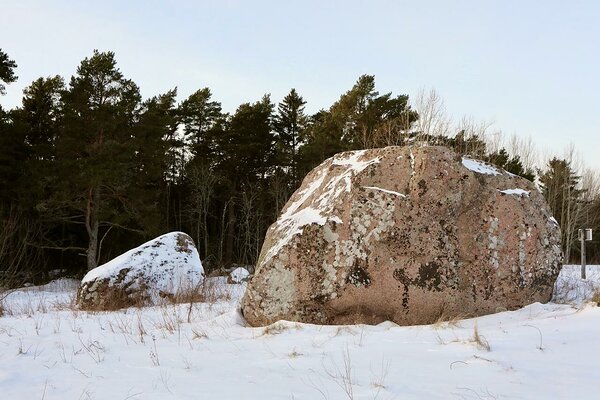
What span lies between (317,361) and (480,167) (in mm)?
3638

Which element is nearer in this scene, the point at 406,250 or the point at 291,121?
the point at 406,250

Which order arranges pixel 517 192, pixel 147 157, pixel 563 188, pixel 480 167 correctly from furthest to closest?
pixel 563 188
pixel 147 157
pixel 480 167
pixel 517 192

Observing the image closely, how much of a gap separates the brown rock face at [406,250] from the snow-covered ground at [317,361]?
1.08 feet

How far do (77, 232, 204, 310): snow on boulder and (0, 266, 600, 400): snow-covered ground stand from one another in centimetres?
289

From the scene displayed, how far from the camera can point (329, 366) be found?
9.62ft

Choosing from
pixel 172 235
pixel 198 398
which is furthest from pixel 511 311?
pixel 172 235

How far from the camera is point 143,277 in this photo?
791 centimetres

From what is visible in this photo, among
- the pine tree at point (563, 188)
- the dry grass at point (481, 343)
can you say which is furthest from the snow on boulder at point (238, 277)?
the pine tree at point (563, 188)

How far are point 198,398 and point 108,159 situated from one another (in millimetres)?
15832

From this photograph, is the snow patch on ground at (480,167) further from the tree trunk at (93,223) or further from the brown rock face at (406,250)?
the tree trunk at (93,223)

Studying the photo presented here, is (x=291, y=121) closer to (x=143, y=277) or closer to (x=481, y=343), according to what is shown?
(x=143, y=277)

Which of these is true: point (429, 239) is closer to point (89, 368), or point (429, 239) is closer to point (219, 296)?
point (89, 368)

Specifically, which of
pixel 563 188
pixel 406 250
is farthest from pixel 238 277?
pixel 563 188

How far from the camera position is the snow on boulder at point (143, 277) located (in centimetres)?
751
